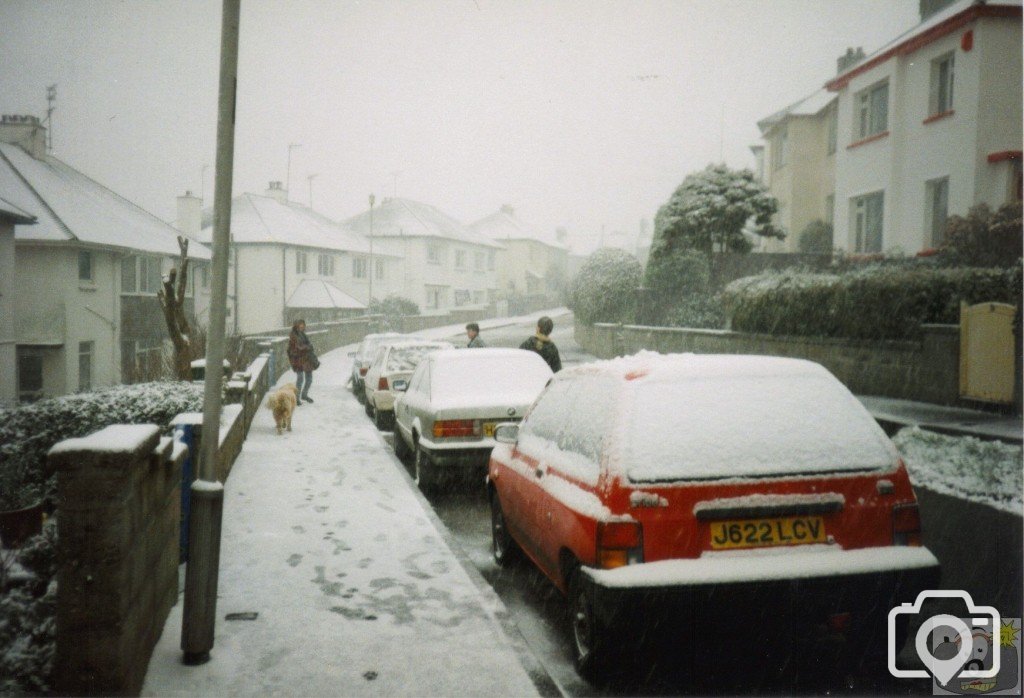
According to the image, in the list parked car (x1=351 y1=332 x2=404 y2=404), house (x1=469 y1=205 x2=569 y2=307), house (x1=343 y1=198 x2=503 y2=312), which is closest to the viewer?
parked car (x1=351 y1=332 x2=404 y2=404)

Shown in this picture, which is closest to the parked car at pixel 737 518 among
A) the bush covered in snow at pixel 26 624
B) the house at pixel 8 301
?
the bush covered in snow at pixel 26 624

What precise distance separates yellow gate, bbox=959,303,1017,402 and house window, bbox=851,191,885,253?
245cm

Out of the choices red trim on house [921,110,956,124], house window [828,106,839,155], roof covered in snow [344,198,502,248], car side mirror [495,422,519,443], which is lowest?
car side mirror [495,422,519,443]

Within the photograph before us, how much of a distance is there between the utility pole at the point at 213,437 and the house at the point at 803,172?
7.94m

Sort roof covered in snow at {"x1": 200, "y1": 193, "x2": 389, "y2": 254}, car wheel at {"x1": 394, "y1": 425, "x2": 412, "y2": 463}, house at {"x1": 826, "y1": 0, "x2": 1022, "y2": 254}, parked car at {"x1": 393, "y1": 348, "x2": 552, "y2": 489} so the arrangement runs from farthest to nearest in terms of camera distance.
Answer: roof covered in snow at {"x1": 200, "y1": 193, "x2": 389, "y2": 254} < car wheel at {"x1": 394, "y1": 425, "x2": 412, "y2": 463} < parked car at {"x1": 393, "y1": 348, "x2": 552, "y2": 489} < house at {"x1": 826, "y1": 0, "x2": 1022, "y2": 254}

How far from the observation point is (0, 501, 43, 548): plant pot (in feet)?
17.6

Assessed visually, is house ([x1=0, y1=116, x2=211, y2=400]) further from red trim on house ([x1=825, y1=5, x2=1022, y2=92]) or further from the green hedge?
the green hedge

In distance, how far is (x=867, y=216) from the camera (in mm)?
12156

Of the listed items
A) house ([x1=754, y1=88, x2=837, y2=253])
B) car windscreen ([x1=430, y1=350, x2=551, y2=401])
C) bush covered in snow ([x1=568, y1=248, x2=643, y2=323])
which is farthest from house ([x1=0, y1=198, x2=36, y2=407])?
bush covered in snow ([x1=568, y1=248, x2=643, y2=323])

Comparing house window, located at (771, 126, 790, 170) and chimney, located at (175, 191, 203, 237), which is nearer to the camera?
chimney, located at (175, 191, 203, 237)

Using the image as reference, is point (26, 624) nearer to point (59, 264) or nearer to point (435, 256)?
point (59, 264)

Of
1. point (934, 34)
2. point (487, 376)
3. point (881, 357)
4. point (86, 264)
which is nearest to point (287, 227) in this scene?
point (487, 376)

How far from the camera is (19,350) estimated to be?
6.02 meters

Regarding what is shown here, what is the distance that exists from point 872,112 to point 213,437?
10835mm
